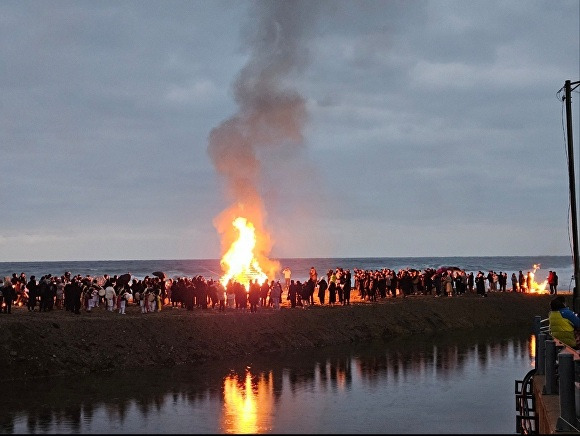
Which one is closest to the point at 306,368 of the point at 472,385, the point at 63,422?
the point at 472,385

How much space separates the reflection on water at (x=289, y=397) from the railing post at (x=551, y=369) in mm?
2141

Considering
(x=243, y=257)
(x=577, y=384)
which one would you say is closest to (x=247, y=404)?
(x=577, y=384)

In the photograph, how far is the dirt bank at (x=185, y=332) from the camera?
3126cm

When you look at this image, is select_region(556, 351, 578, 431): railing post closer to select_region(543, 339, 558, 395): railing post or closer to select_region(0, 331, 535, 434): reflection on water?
select_region(543, 339, 558, 395): railing post

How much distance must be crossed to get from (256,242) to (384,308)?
1146 cm

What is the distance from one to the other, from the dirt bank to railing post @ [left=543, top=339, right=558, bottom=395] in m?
20.5

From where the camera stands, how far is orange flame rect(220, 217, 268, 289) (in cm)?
5112

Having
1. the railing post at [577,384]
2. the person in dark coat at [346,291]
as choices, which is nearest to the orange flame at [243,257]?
the person in dark coat at [346,291]

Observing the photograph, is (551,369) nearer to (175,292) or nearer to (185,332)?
(185,332)

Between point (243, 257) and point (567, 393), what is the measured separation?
40943 mm

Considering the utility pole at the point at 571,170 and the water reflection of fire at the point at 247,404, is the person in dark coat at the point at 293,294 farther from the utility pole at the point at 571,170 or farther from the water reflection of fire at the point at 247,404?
the utility pole at the point at 571,170

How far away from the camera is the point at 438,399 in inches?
1037

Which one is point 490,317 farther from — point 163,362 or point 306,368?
point 163,362

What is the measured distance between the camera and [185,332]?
36688 mm
